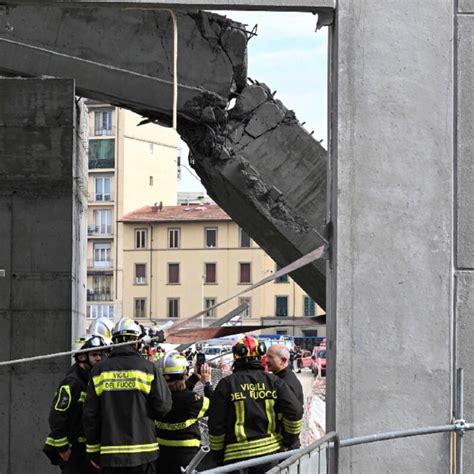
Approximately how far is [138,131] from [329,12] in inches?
3578

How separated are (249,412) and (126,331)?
1.13m

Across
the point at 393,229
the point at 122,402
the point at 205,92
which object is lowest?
the point at 122,402

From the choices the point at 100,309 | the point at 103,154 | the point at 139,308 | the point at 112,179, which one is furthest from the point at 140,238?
the point at 103,154

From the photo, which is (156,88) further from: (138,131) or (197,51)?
(138,131)

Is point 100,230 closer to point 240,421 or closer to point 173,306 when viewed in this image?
point 173,306

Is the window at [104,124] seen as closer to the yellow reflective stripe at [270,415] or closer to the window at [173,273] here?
the window at [173,273]

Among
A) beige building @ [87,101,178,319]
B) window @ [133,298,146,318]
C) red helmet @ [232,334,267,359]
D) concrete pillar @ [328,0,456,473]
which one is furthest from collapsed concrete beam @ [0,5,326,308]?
beige building @ [87,101,178,319]

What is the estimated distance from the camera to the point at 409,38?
757cm

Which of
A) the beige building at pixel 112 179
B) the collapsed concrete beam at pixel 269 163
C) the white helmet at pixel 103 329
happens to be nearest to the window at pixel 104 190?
the beige building at pixel 112 179

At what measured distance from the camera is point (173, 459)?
10.6 meters

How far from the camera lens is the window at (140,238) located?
98.1 metres

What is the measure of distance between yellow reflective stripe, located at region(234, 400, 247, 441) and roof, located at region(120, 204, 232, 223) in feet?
274

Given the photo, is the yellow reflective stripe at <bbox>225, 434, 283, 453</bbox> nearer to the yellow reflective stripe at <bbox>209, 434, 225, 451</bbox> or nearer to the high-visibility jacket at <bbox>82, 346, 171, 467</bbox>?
the yellow reflective stripe at <bbox>209, 434, 225, 451</bbox>

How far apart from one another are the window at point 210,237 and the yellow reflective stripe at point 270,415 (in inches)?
3348
